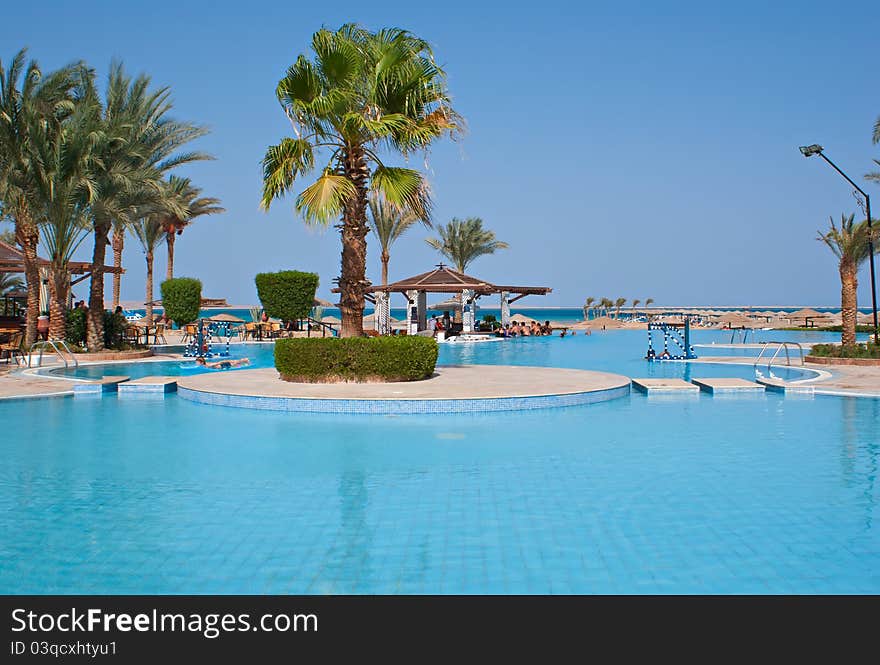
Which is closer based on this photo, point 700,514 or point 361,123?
point 700,514

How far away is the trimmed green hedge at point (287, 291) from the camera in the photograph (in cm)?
2298

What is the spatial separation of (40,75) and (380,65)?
34.8ft

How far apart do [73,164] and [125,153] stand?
1241mm

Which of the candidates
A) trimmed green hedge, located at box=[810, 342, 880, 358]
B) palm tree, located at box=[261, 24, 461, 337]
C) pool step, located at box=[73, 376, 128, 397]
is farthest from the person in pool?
trimmed green hedge, located at box=[810, 342, 880, 358]

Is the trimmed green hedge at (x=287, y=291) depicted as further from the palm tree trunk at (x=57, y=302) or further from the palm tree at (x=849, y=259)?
the palm tree at (x=849, y=259)

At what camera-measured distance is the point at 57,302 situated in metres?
18.2

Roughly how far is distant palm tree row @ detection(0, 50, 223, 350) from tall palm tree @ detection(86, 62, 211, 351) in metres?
0.02

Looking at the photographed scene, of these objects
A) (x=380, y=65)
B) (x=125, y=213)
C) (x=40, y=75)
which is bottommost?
(x=125, y=213)

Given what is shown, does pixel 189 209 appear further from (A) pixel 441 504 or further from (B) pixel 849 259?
(A) pixel 441 504

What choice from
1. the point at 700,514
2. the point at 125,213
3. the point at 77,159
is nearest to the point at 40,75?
the point at 77,159

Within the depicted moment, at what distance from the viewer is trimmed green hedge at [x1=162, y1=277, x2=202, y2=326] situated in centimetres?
2439

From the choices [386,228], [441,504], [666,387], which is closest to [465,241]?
[386,228]
